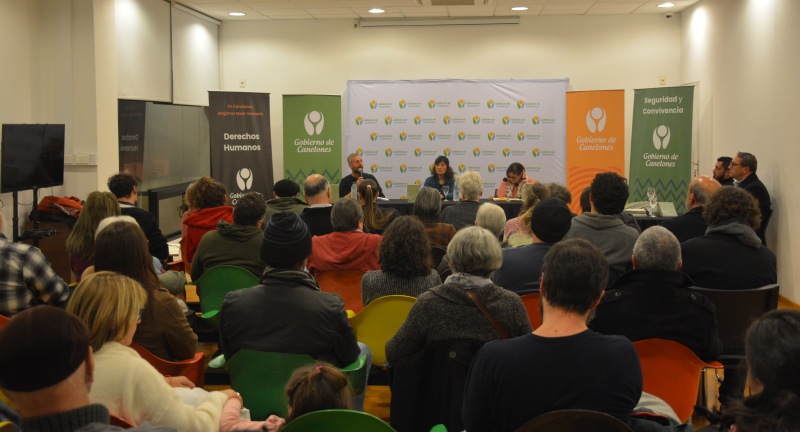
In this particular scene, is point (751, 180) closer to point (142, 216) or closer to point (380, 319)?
point (380, 319)

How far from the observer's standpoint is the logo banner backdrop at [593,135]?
11086 mm

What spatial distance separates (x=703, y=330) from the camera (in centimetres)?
320

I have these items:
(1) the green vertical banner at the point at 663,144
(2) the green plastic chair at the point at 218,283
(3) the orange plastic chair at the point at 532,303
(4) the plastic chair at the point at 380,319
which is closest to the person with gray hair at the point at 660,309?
(3) the orange plastic chair at the point at 532,303

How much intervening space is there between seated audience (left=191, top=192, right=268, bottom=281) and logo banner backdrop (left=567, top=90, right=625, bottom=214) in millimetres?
7147

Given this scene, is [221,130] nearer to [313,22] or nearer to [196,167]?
[196,167]

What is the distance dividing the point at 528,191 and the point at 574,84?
22.5ft

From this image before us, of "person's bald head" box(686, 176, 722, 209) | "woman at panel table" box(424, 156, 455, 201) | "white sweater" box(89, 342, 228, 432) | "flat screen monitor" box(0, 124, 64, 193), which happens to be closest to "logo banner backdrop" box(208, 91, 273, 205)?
"woman at panel table" box(424, 156, 455, 201)

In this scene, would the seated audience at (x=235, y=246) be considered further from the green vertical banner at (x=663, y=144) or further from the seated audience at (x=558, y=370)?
the green vertical banner at (x=663, y=144)

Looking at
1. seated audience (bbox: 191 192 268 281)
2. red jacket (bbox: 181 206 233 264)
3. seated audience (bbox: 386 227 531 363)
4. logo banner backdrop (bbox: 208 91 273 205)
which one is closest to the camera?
seated audience (bbox: 386 227 531 363)

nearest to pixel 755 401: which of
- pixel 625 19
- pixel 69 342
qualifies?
pixel 69 342

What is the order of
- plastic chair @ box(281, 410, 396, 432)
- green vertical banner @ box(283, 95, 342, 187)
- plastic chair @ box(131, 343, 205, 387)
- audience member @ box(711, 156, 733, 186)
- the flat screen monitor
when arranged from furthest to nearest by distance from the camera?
green vertical banner @ box(283, 95, 342, 187)
audience member @ box(711, 156, 733, 186)
the flat screen monitor
plastic chair @ box(131, 343, 205, 387)
plastic chair @ box(281, 410, 396, 432)

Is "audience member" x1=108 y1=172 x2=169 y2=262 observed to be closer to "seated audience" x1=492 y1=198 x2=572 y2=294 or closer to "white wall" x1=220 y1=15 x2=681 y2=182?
"seated audience" x1=492 y1=198 x2=572 y2=294

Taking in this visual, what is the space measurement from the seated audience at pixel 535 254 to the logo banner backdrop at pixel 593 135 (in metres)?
7.15

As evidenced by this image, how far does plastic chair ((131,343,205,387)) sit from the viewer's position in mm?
3055
